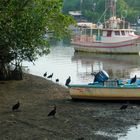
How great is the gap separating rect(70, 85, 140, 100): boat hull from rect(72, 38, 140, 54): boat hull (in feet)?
114

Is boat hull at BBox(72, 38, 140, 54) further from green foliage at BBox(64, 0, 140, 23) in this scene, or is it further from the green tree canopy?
green foliage at BBox(64, 0, 140, 23)

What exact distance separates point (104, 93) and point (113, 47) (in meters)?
36.5

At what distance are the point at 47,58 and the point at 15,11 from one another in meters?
26.9

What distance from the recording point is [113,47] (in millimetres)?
55219

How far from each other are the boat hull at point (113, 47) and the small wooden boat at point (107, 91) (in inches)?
1369

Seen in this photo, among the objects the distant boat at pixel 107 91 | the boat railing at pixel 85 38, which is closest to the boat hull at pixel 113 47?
the boat railing at pixel 85 38

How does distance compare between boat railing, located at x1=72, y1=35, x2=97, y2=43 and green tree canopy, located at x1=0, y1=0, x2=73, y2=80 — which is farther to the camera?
boat railing, located at x1=72, y1=35, x2=97, y2=43

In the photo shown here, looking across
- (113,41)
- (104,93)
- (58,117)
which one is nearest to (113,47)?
(113,41)

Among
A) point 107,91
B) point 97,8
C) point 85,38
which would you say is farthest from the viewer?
point 97,8

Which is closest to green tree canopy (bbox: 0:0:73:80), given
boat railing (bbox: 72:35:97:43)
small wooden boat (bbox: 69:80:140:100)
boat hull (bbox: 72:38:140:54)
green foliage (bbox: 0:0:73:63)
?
green foliage (bbox: 0:0:73:63)

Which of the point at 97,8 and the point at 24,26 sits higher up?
the point at 97,8

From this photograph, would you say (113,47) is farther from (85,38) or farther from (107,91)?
(107,91)

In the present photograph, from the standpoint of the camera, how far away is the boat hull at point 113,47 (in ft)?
177

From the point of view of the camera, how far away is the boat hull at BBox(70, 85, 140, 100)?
1892 cm
